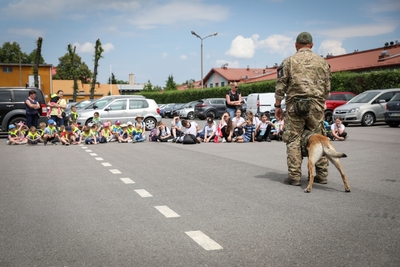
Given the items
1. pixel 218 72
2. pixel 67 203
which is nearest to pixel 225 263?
pixel 67 203

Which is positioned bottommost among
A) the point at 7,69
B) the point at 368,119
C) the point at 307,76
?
the point at 368,119

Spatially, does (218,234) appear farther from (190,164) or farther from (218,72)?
(218,72)

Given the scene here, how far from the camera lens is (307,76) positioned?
7695 millimetres

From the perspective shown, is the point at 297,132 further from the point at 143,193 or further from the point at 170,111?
the point at 170,111

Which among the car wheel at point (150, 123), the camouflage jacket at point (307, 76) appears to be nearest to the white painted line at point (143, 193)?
the camouflage jacket at point (307, 76)

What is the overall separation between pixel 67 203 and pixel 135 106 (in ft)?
60.4

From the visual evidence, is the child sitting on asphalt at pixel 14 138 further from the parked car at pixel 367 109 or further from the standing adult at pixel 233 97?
the parked car at pixel 367 109

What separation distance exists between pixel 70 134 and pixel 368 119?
49.6 ft

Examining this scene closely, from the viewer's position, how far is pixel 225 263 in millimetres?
4039

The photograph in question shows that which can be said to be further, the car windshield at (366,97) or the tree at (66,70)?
the tree at (66,70)

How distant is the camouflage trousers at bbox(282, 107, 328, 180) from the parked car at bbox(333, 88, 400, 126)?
58.3 feet

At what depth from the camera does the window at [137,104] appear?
24906 millimetres

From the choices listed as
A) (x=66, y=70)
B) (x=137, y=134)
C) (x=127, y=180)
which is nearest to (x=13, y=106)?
(x=137, y=134)

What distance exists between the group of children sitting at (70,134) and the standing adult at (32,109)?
357 mm
